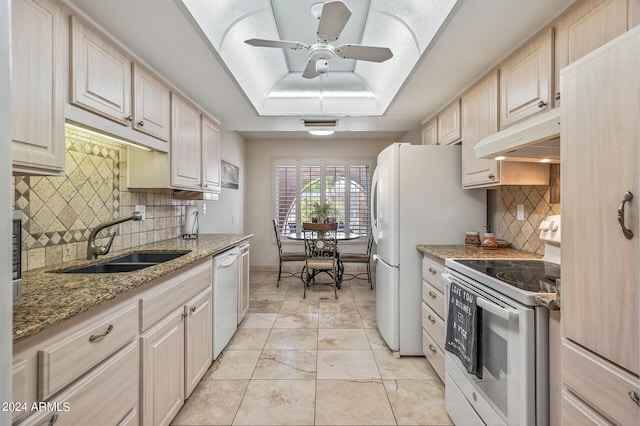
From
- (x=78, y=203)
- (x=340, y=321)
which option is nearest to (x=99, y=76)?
→ (x=78, y=203)

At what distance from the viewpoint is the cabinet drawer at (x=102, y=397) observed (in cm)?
92

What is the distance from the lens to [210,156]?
315 cm

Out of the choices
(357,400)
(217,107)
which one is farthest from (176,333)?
(217,107)

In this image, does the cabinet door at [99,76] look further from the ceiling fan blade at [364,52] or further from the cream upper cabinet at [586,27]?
the cream upper cabinet at [586,27]

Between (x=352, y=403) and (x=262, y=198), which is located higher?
(x=262, y=198)

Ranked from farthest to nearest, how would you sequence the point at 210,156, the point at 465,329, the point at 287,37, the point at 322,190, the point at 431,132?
1. the point at 322,190
2. the point at 431,132
3. the point at 210,156
4. the point at 287,37
5. the point at 465,329

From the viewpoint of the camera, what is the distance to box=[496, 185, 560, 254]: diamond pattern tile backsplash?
209 cm

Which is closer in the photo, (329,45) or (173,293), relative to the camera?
(173,293)

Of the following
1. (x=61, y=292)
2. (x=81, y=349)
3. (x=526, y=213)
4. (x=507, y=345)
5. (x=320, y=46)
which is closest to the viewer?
(x=81, y=349)

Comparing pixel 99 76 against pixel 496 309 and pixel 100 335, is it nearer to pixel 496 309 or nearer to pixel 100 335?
pixel 100 335

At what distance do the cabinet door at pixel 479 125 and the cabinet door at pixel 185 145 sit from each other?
230 centimetres

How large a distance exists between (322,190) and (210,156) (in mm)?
2622

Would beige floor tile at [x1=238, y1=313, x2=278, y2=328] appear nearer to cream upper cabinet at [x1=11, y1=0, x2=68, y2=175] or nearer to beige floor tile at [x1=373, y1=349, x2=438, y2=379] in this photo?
beige floor tile at [x1=373, y1=349, x2=438, y2=379]

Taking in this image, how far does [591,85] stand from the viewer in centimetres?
90
